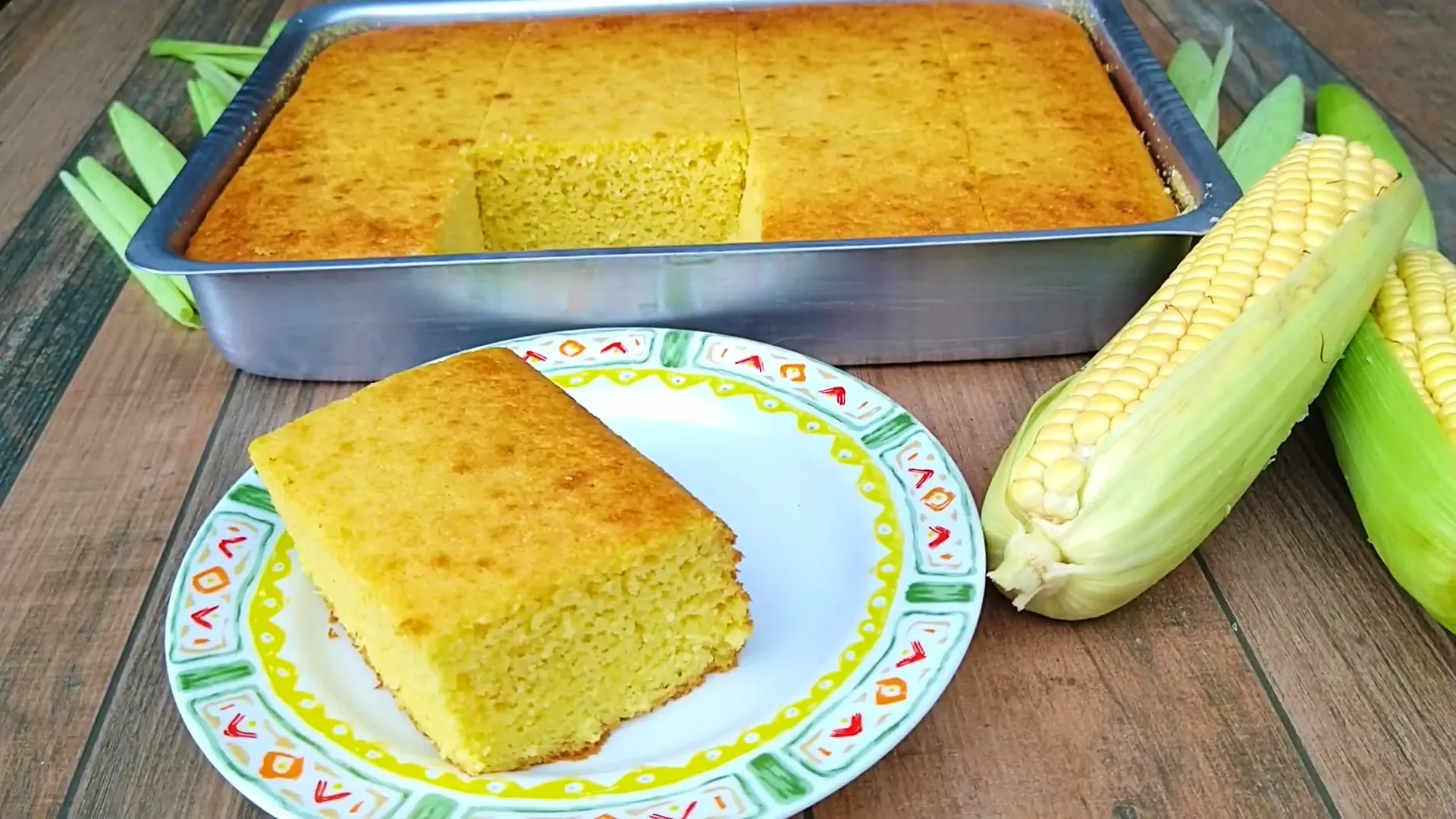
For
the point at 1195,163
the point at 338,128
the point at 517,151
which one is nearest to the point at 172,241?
the point at 338,128

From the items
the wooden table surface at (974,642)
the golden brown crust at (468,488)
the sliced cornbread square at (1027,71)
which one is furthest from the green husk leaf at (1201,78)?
the golden brown crust at (468,488)

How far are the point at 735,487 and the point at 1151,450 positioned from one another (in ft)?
1.71

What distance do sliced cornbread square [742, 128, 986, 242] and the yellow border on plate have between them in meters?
0.42

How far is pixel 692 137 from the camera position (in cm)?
203

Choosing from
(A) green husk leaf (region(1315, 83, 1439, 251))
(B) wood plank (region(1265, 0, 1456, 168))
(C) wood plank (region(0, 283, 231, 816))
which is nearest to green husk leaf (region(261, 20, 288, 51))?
(C) wood plank (region(0, 283, 231, 816))

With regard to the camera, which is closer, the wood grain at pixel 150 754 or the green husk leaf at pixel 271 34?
the wood grain at pixel 150 754

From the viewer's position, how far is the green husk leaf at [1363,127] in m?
1.81

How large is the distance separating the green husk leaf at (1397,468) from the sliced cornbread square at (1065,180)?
427mm

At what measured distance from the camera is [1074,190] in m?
1.85

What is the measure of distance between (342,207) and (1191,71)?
5.51ft

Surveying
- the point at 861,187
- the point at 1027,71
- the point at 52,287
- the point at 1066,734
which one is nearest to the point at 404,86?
the point at 52,287

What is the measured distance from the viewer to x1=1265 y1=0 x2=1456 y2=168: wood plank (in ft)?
7.99

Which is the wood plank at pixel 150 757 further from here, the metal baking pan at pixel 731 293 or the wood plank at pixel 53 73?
the wood plank at pixel 53 73

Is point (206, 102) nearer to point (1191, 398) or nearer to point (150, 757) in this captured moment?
point (150, 757)
